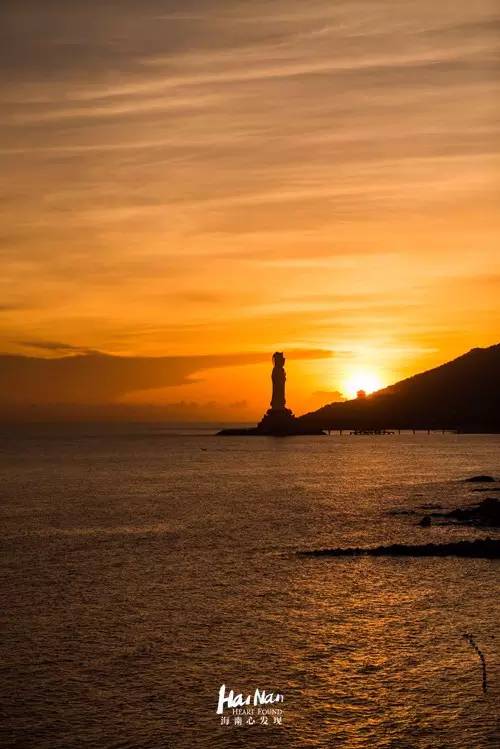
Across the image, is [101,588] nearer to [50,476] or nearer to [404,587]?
[404,587]

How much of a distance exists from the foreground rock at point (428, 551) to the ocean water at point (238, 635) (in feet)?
6.09

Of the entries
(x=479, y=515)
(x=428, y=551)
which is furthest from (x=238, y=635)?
(x=479, y=515)

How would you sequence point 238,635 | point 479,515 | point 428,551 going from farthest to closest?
point 479,515, point 428,551, point 238,635

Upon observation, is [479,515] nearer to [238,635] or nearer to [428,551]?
[428,551]

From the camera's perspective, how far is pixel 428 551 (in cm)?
5281

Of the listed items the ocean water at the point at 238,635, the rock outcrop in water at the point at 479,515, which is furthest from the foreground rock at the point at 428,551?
the rock outcrop in water at the point at 479,515

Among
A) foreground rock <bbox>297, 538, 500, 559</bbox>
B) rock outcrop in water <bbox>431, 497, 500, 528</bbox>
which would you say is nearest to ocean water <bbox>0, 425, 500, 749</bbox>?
foreground rock <bbox>297, 538, 500, 559</bbox>

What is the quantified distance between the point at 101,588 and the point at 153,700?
1711 centimetres

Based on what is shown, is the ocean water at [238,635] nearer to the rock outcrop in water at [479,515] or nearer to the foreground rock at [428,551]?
the foreground rock at [428,551]

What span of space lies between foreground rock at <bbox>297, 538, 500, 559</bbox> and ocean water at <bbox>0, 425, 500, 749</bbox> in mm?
1856

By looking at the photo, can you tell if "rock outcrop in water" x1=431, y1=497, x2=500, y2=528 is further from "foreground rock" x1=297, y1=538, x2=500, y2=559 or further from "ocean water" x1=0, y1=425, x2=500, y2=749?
"foreground rock" x1=297, y1=538, x2=500, y2=559

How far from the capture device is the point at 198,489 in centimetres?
10875

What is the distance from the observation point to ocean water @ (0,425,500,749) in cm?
2422

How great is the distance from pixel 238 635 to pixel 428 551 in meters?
22.8
